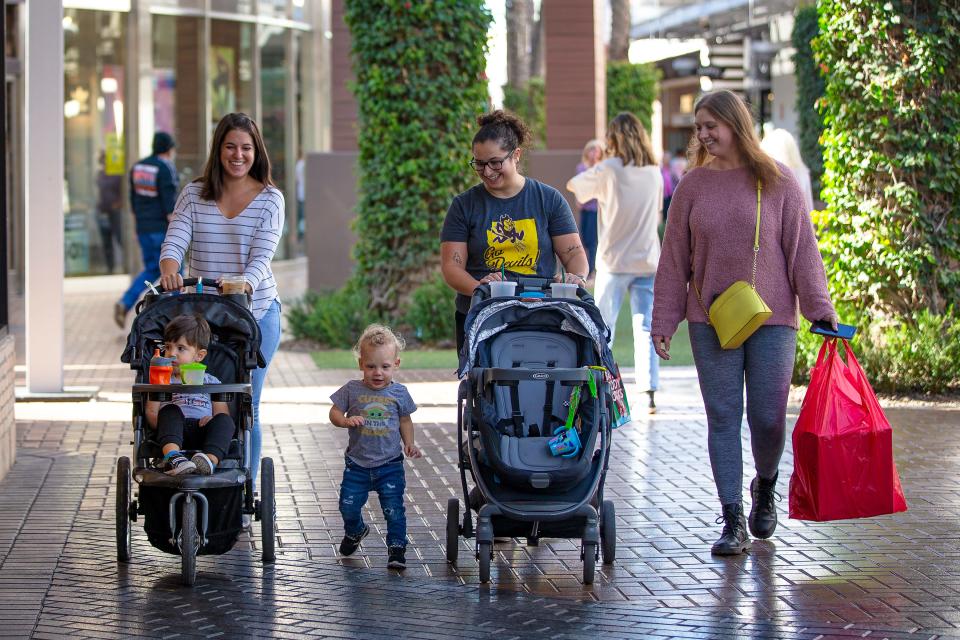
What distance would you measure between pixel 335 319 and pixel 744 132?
9.14 meters

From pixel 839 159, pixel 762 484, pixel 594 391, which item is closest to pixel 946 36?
pixel 839 159

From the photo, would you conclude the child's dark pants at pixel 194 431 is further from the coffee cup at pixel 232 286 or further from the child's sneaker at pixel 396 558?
the child's sneaker at pixel 396 558

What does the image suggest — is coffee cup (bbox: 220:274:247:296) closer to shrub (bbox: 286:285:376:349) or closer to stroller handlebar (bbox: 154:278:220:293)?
stroller handlebar (bbox: 154:278:220:293)

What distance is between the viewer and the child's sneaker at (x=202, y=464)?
6.32 meters

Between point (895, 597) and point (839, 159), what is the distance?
6.32m

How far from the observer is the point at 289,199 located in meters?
29.5

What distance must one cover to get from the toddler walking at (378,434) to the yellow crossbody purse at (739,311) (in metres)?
1.37

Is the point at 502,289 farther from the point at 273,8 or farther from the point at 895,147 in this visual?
the point at 273,8

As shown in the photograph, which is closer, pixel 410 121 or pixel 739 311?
pixel 739 311

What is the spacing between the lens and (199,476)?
20.6ft

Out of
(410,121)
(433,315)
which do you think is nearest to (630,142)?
(433,315)

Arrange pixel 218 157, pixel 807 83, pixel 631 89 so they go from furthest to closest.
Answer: pixel 631 89 < pixel 807 83 < pixel 218 157

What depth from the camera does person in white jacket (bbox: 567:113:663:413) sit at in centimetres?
1096

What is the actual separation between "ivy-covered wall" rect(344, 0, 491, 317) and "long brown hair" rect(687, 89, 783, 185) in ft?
29.1
